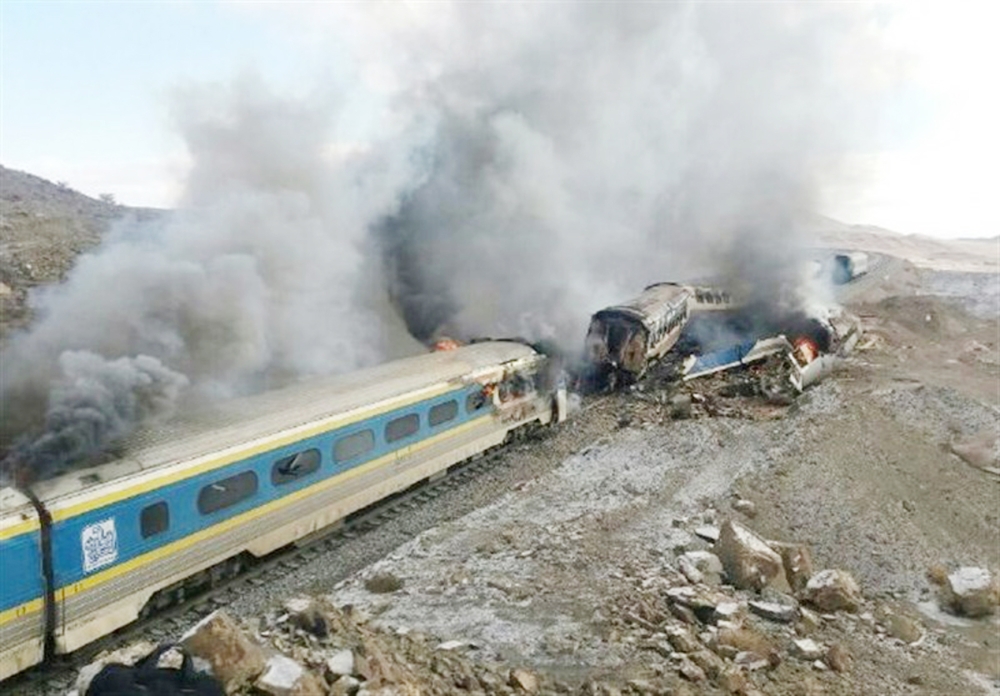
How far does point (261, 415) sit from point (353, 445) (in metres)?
2.01

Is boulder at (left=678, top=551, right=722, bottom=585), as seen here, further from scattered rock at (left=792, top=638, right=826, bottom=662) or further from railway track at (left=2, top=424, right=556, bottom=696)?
railway track at (left=2, top=424, right=556, bottom=696)

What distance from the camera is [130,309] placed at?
15797 mm

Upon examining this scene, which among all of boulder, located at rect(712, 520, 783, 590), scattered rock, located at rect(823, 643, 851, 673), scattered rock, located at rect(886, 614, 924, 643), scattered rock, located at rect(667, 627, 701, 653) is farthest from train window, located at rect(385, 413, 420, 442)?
→ scattered rock, located at rect(886, 614, 924, 643)

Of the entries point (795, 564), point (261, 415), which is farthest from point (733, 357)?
point (261, 415)

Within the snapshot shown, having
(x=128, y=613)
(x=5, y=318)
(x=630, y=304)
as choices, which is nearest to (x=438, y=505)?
(x=128, y=613)

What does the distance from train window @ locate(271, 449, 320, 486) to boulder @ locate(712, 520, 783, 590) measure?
6.61m

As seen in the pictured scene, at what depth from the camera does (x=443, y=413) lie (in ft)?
56.2

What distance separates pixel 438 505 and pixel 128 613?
6.84 metres

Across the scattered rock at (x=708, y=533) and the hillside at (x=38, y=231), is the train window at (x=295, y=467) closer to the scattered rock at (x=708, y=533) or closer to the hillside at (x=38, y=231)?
the scattered rock at (x=708, y=533)

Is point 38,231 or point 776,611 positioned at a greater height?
point 38,231

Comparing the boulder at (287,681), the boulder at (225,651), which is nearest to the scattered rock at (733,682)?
the boulder at (287,681)

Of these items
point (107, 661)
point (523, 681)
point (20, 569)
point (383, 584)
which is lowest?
point (383, 584)

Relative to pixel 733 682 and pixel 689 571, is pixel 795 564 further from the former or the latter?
pixel 733 682

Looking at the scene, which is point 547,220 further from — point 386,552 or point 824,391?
point 386,552
